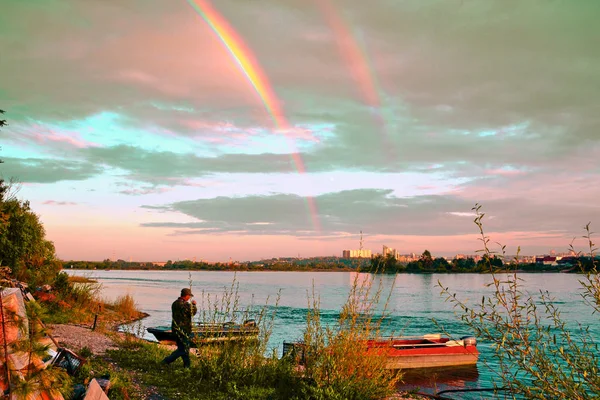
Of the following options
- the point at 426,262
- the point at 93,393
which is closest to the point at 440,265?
the point at 426,262

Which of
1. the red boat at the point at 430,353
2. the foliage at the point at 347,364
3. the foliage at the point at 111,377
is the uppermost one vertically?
the foliage at the point at 347,364

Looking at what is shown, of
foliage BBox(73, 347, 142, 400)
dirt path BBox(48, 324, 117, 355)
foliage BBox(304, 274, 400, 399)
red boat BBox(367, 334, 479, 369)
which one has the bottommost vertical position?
red boat BBox(367, 334, 479, 369)

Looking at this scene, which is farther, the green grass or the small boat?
the small boat

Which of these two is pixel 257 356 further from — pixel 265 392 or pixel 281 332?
pixel 281 332

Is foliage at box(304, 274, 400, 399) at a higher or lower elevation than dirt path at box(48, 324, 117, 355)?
higher

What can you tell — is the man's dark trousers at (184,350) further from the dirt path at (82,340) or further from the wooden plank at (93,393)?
the wooden plank at (93,393)

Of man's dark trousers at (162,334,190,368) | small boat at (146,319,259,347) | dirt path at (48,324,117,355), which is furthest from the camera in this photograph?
dirt path at (48,324,117,355)

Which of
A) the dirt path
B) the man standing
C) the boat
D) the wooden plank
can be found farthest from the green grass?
the boat

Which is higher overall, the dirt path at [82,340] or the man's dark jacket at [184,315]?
the man's dark jacket at [184,315]

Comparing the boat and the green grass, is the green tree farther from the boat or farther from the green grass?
the green grass

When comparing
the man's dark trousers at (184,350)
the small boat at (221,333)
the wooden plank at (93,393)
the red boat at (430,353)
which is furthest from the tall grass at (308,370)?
the red boat at (430,353)

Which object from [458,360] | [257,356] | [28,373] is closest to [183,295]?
[257,356]

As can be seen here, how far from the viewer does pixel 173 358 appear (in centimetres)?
1163

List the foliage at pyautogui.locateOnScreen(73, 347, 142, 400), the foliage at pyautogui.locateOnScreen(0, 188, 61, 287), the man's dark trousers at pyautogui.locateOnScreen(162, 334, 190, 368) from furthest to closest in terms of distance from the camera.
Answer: the foliage at pyautogui.locateOnScreen(0, 188, 61, 287) → the man's dark trousers at pyautogui.locateOnScreen(162, 334, 190, 368) → the foliage at pyautogui.locateOnScreen(73, 347, 142, 400)
